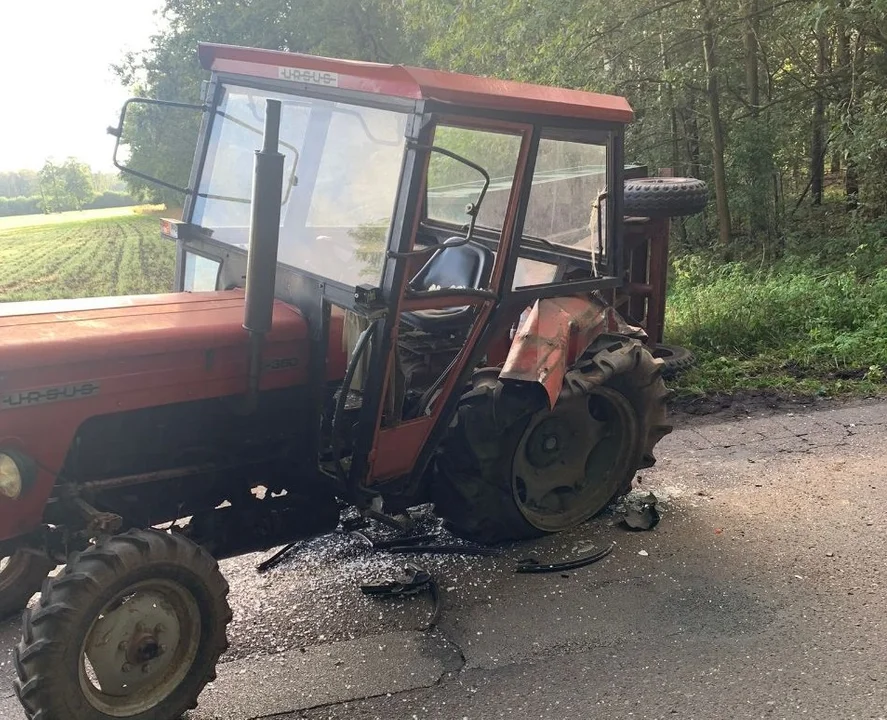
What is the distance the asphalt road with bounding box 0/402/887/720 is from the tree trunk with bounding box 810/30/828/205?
908cm

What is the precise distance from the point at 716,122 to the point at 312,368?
958 centimetres

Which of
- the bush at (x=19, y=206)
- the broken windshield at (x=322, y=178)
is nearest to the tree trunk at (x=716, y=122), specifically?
the broken windshield at (x=322, y=178)

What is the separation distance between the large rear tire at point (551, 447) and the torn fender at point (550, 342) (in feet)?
0.37

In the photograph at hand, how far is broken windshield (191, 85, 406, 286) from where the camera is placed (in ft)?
9.60

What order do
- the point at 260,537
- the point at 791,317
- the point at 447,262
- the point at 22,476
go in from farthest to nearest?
the point at 791,317 < the point at 447,262 < the point at 260,537 < the point at 22,476

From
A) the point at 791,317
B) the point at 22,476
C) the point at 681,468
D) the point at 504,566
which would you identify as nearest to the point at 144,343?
the point at 22,476

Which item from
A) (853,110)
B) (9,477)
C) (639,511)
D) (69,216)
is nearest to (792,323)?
(639,511)

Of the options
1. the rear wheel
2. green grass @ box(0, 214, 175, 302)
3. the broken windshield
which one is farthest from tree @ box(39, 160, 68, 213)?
the rear wheel

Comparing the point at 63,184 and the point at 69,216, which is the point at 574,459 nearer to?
the point at 63,184

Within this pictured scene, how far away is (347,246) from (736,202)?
9.69 metres

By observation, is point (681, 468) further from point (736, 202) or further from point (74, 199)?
point (74, 199)

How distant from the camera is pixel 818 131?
469 inches

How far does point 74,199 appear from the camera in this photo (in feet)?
40.2

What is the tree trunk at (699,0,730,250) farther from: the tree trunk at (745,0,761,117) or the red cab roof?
the red cab roof
